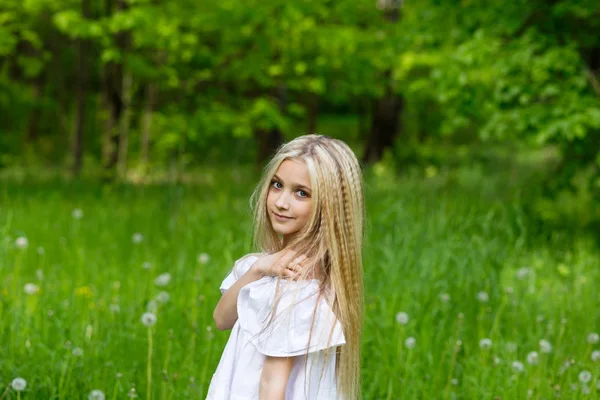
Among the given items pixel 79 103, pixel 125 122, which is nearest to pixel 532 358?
pixel 125 122

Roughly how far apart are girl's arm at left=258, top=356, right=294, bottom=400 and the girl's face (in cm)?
32

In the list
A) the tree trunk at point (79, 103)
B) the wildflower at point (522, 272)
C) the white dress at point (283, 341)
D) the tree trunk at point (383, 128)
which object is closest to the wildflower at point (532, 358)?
the wildflower at point (522, 272)

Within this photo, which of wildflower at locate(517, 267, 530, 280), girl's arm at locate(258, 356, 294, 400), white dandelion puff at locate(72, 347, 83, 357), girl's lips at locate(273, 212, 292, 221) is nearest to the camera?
girl's arm at locate(258, 356, 294, 400)

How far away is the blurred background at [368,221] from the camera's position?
9.39 feet

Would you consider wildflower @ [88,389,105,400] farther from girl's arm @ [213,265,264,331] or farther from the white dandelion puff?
girl's arm @ [213,265,264,331]

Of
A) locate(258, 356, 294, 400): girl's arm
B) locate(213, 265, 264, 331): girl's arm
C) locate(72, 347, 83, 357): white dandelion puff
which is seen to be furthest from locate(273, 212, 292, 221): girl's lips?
locate(72, 347, 83, 357): white dandelion puff

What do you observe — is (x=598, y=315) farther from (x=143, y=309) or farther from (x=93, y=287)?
(x=93, y=287)

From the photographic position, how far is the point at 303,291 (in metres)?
1.67

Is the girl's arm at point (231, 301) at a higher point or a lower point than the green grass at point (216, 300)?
higher

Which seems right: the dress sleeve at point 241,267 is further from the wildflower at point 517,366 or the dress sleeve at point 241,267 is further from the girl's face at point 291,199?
the wildflower at point 517,366

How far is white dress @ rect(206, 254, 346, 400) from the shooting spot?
→ 1622mm

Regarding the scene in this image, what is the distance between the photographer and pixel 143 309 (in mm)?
3273

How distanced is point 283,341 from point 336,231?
0.31 m

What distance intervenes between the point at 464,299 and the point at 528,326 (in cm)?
37
